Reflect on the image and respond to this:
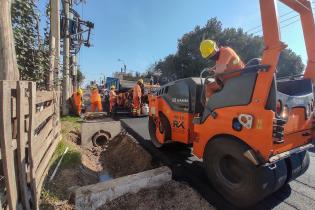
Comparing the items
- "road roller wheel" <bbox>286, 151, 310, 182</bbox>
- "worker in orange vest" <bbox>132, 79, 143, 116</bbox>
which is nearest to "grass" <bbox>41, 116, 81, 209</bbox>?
"road roller wheel" <bbox>286, 151, 310, 182</bbox>

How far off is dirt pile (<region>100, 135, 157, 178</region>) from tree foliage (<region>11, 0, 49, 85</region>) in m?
2.61

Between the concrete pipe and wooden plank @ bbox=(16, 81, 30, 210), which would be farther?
the concrete pipe

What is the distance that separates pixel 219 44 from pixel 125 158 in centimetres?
3027

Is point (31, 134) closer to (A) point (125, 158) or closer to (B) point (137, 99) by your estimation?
(A) point (125, 158)

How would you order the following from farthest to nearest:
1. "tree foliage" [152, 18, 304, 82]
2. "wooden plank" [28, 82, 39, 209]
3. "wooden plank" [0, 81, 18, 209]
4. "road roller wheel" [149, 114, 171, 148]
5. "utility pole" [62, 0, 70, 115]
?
1. "tree foliage" [152, 18, 304, 82]
2. "utility pole" [62, 0, 70, 115]
3. "road roller wheel" [149, 114, 171, 148]
4. "wooden plank" [28, 82, 39, 209]
5. "wooden plank" [0, 81, 18, 209]

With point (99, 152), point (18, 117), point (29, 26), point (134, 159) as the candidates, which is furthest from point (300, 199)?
point (29, 26)

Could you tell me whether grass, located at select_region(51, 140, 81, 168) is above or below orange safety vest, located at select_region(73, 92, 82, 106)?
below

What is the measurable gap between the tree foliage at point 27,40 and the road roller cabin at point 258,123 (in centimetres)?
337

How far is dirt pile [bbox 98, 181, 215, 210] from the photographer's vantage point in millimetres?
2990

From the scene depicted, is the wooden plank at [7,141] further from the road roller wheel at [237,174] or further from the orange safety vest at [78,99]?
the orange safety vest at [78,99]

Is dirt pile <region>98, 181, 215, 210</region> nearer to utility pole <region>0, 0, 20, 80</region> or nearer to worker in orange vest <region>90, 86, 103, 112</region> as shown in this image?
utility pole <region>0, 0, 20, 80</region>

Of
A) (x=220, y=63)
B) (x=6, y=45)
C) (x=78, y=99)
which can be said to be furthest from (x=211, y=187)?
(x=78, y=99)

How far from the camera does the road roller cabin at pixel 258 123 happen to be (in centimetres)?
249

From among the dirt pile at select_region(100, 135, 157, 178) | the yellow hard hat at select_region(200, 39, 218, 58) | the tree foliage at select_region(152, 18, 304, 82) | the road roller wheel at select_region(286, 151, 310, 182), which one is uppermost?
the tree foliage at select_region(152, 18, 304, 82)
